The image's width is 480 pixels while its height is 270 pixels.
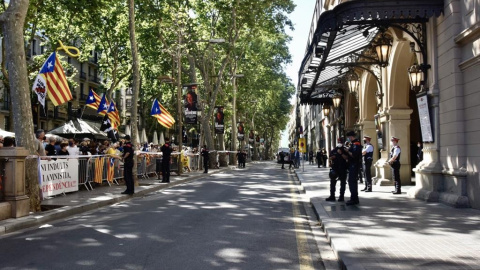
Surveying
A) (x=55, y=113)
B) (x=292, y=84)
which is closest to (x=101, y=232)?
(x=55, y=113)

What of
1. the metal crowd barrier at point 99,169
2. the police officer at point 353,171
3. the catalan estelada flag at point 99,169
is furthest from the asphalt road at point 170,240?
the catalan estelada flag at point 99,169

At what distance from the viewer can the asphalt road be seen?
5.80 m

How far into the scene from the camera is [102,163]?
54.3 ft

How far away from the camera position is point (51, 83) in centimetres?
1500

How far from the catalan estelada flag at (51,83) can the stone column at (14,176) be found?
546 cm

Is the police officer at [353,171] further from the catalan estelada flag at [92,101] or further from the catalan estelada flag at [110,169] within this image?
the catalan estelada flag at [92,101]

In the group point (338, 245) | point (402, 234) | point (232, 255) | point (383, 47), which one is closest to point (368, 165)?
point (383, 47)

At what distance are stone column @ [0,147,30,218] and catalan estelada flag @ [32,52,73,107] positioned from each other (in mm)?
5463

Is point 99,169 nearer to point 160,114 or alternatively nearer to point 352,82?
point 160,114

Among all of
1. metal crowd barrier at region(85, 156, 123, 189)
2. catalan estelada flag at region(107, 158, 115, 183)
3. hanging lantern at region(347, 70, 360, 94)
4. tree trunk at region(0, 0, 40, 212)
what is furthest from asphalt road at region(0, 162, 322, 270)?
hanging lantern at region(347, 70, 360, 94)

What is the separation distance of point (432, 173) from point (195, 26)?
22.3m

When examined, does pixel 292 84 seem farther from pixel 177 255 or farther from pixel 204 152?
pixel 177 255

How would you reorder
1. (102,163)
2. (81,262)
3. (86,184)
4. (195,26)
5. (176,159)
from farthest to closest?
(195,26) → (176,159) → (102,163) → (86,184) → (81,262)

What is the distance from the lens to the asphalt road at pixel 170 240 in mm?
5801
